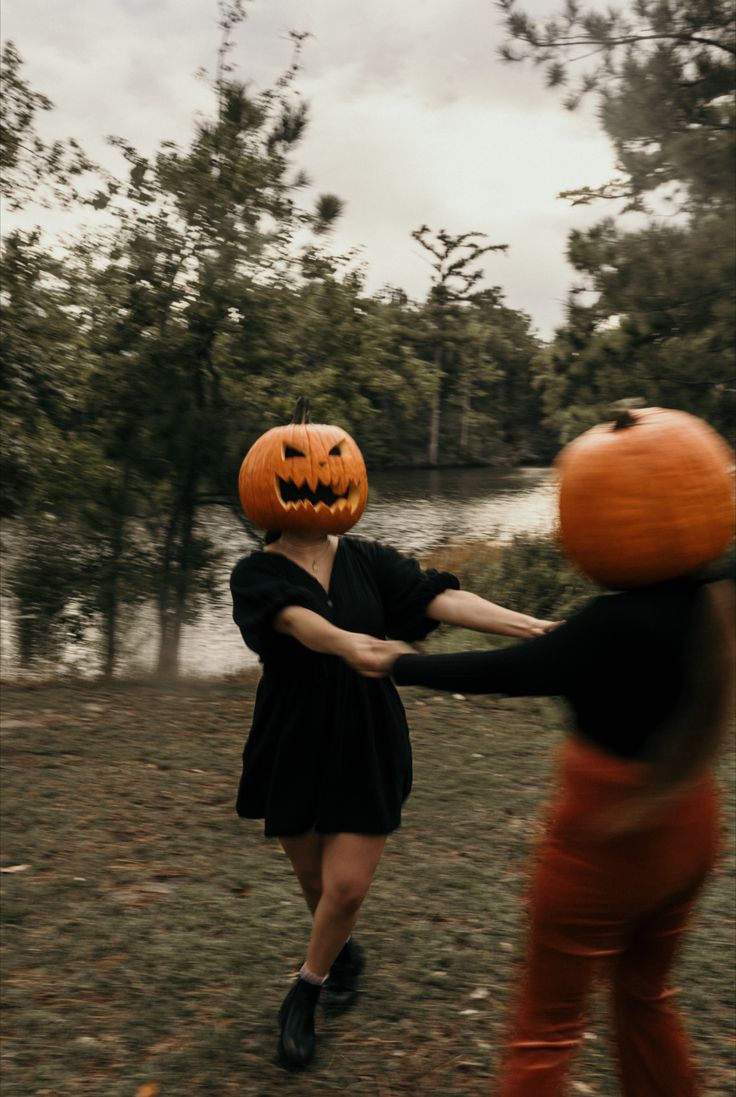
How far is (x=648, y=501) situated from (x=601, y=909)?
2.56ft

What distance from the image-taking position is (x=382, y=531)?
14.8 metres

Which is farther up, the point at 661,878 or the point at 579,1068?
the point at 661,878

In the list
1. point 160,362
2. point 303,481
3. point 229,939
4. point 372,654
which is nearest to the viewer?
point 372,654

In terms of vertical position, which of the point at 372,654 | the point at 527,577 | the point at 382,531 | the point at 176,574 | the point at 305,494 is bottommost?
the point at 527,577

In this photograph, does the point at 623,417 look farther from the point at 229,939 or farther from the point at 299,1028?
the point at 229,939

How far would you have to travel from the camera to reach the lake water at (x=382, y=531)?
10312 mm

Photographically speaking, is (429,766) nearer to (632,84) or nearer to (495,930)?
(495,930)

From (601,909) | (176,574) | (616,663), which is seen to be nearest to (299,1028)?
(601,909)

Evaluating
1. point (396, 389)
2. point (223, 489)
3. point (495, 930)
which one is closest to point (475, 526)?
point (396, 389)

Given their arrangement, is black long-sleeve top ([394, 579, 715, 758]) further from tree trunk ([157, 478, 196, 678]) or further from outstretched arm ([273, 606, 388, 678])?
tree trunk ([157, 478, 196, 678])

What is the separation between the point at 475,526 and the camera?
18.3 meters

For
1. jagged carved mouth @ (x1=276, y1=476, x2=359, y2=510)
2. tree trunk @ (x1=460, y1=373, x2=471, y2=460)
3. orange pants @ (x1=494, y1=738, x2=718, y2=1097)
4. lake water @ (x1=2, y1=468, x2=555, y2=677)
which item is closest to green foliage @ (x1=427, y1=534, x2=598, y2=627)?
lake water @ (x1=2, y1=468, x2=555, y2=677)

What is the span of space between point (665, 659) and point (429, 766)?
16.6ft

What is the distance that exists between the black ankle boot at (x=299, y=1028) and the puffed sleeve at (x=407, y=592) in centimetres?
107
